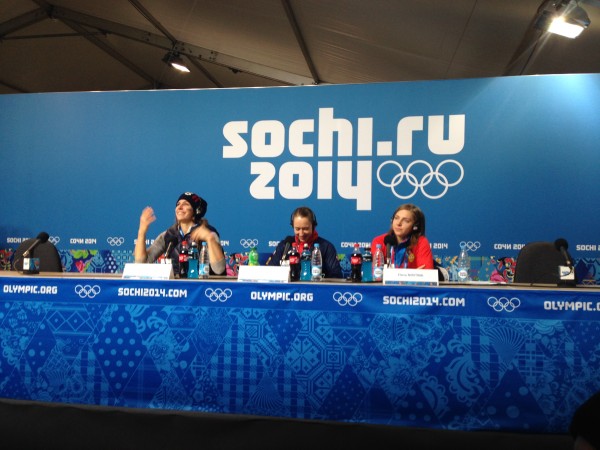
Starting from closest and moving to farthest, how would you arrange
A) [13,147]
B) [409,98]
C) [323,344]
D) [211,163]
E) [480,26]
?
1. [323,344]
2. [480,26]
3. [409,98]
4. [211,163]
5. [13,147]

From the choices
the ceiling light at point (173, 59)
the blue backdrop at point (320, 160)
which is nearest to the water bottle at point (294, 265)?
the blue backdrop at point (320, 160)

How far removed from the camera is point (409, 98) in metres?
5.14

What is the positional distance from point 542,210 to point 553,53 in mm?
1568

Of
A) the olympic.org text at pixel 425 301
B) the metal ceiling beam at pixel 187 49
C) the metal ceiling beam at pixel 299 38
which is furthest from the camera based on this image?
the metal ceiling beam at pixel 187 49

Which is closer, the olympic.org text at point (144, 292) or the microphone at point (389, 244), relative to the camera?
the olympic.org text at point (144, 292)

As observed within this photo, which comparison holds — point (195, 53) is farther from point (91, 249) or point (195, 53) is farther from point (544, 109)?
point (544, 109)

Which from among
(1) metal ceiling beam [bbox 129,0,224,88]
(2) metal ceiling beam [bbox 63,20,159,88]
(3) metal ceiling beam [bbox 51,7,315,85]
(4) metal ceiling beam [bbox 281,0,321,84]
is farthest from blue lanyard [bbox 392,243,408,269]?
(2) metal ceiling beam [bbox 63,20,159,88]

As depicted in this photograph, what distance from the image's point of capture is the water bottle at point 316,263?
2920 millimetres

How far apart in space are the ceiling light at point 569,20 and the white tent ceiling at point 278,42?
0.46ft

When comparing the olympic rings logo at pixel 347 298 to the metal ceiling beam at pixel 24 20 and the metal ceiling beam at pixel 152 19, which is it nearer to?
the metal ceiling beam at pixel 152 19

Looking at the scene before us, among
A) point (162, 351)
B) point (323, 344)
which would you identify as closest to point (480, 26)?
point (323, 344)

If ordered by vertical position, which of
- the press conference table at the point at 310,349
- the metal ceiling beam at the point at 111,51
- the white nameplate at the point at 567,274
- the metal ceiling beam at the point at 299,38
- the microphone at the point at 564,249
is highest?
the metal ceiling beam at the point at 111,51

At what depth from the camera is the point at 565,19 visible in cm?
416

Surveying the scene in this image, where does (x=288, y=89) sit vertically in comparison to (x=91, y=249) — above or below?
above
